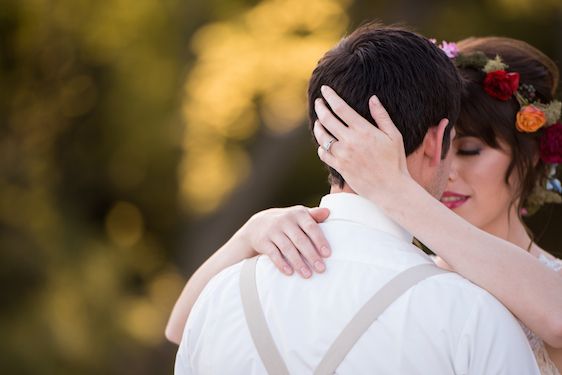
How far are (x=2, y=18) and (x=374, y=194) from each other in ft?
31.6

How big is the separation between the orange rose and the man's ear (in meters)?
1.31

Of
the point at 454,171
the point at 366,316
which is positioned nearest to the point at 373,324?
the point at 366,316

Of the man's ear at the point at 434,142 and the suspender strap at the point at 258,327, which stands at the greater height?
the man's ear at the point at 434,142

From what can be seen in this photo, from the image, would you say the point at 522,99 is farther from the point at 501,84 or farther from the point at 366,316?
the point at 366,316

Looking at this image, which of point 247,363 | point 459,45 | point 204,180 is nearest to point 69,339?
point 204,180

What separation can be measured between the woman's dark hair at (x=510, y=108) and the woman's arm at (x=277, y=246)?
4.08 ft

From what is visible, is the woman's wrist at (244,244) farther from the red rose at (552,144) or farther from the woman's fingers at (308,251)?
the red rose at (552,144)

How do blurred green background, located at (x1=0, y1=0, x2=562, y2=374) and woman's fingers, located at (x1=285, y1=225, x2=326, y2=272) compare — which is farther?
blurred green background, located at (x1=0, y1=0, x2=562, y2=374)

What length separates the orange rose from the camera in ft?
11.1

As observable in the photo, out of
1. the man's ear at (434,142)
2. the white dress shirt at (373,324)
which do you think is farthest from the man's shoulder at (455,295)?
the man's ear at (434,142)

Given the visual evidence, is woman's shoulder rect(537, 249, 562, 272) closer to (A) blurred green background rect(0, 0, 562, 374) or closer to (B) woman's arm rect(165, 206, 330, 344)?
(B) woman's arm rect(165, 206, 330, 344)

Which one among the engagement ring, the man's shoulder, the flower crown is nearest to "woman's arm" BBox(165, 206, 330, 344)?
the engagement ring

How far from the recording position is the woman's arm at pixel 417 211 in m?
2.13

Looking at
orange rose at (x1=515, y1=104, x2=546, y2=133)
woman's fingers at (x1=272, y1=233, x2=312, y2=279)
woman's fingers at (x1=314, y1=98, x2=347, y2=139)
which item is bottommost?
orange rose at (x1=515, y1=104, x2=546, y2=133)
